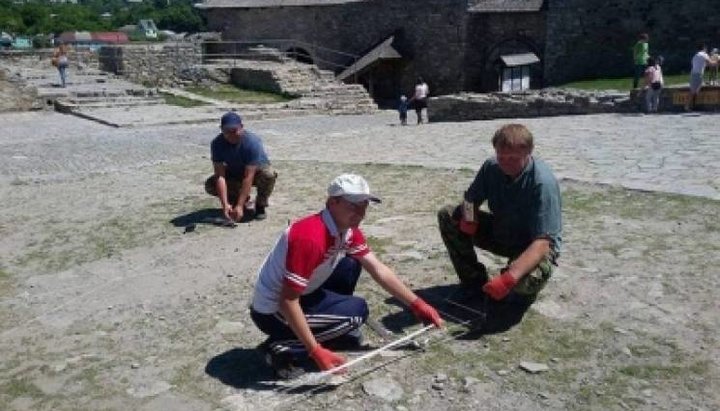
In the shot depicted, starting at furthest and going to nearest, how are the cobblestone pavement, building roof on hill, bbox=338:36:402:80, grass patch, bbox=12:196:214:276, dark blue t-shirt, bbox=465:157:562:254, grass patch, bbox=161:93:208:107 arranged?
building roof on hill, bbox=338:36:402:80 → grass patch, bbox=161:93:208:107 → the cobblestone pavement → grass patch, bbox=12:196:214:276 → dark blue t-shirt, bbox=465:157:562:254

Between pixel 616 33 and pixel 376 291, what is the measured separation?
72.7ft

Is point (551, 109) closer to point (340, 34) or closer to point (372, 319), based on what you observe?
point (372, 319)

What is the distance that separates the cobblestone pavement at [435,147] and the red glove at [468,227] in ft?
12.3

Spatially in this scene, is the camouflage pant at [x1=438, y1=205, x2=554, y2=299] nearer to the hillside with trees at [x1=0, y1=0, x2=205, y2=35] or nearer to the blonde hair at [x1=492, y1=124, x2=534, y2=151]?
the blonde hair at [x1=492, y1=124, x2=534, y2=151]

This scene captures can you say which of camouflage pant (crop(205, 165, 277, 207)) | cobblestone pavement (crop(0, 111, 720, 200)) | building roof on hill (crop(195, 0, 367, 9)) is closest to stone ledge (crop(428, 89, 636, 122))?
cobblestone pavement (crop(0, 111, 720, 200))

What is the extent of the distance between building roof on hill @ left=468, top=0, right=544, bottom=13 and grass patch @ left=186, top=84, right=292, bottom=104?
9288 mm

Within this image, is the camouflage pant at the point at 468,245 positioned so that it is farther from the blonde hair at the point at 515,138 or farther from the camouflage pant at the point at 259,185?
the camouflage pant at the point at 259,185

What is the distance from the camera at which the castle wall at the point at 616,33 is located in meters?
22.9

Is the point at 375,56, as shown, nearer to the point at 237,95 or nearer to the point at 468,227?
the point at 237,95

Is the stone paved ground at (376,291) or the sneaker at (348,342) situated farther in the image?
the sneaker at (348,342)

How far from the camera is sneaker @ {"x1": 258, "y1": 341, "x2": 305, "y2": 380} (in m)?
3.75

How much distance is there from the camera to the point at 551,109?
17.9 meters

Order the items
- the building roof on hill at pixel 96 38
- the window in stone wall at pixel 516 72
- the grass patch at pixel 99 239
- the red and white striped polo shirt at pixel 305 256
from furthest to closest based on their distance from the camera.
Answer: the building roof on hill at pixel 96 38 < the window in stone wall at pixel 516 72 < the grass patch at pixel 99 239 < the red and white striped polo shirt at pixel 305 256

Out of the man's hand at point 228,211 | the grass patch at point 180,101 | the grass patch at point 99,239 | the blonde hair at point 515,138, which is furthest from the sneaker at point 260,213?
the grass patch at point 180,101
